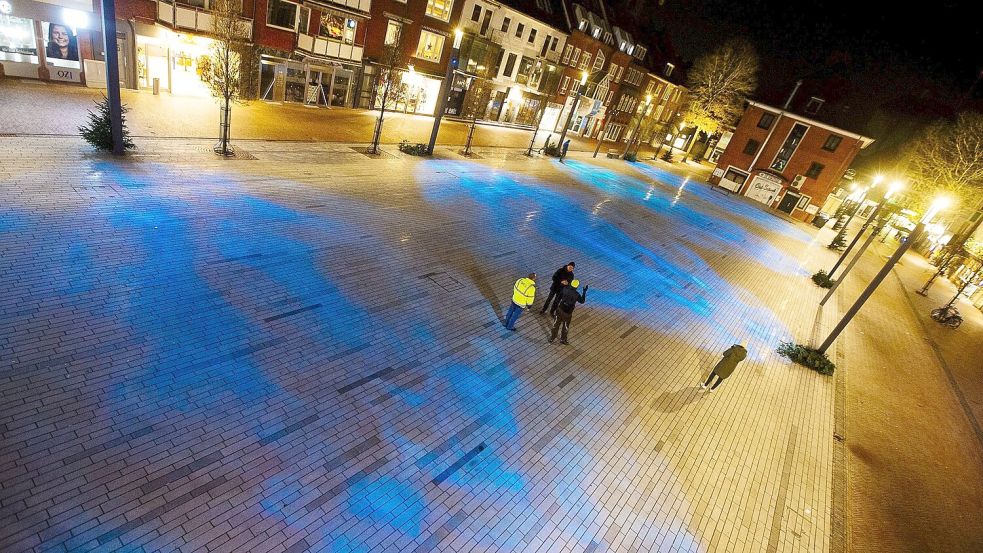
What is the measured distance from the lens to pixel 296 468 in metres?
6.02

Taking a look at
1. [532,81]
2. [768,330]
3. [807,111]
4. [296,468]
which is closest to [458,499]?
[296,468]

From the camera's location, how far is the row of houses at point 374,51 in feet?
63.0

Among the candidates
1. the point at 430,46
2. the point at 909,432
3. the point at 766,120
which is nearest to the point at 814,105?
the point at 766,120

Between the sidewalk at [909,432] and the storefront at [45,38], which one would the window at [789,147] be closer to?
the sidewalk at [909,432]

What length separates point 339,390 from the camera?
7.46 metres

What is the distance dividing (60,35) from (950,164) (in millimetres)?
54685

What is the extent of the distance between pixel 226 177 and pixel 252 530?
40.4 feet

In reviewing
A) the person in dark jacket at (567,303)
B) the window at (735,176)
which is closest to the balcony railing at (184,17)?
the person in dark jacket at (567,303)

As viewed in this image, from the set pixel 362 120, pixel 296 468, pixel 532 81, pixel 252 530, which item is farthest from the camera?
pixel 532 81

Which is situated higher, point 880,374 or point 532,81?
point 532,81

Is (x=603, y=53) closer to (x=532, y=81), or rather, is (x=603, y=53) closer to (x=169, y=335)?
(x=532, y=81)

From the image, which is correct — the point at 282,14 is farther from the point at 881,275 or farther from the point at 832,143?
the point at 832,143

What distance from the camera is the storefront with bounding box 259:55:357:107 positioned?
25875 mm

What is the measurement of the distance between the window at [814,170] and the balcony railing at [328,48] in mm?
37606
